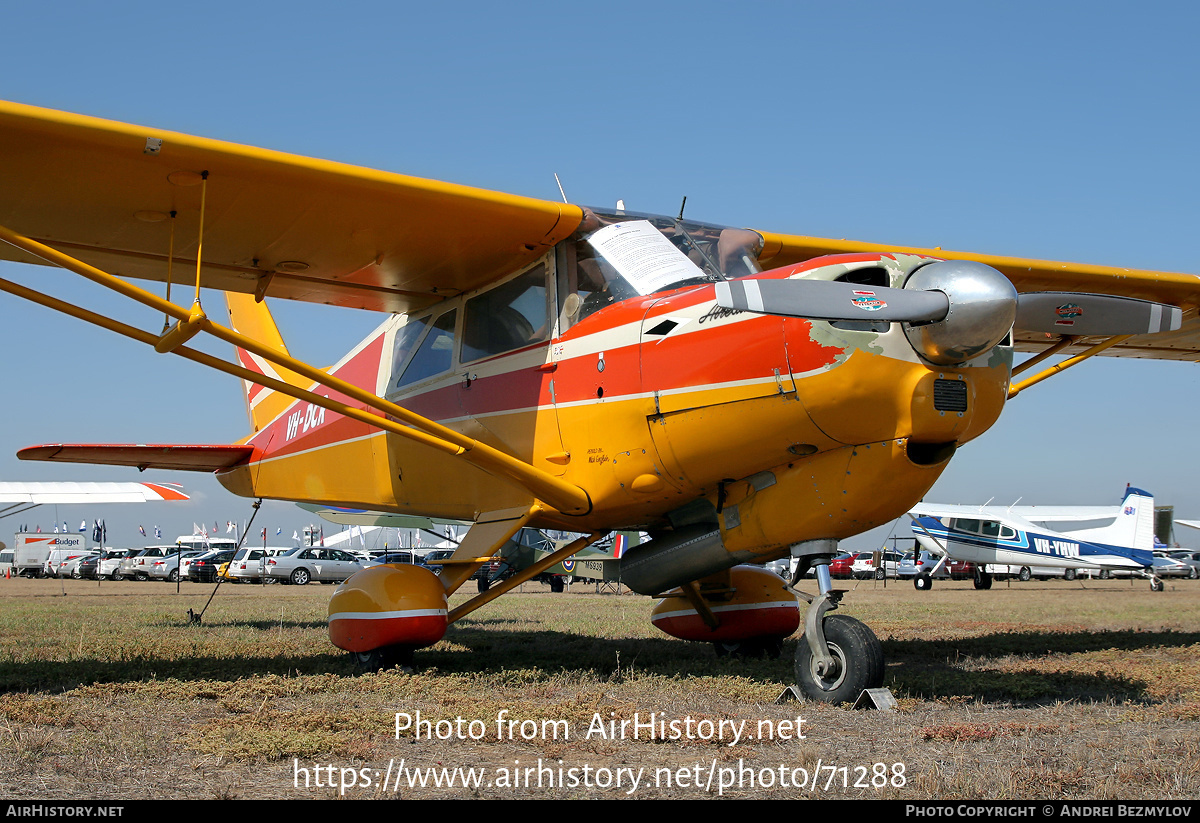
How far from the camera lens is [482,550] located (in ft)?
22.5

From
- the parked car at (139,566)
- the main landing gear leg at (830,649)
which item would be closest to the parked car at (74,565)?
the parked car at (139,566)

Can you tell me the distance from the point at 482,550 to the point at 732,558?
194 cm

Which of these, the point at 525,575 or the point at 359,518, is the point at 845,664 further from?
the point at 359,518

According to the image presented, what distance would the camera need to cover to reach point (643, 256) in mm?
6395

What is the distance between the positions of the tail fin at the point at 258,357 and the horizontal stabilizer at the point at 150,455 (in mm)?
646

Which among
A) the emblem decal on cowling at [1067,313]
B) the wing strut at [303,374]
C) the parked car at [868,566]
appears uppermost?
the emblem decal on cowling at [1067,313]

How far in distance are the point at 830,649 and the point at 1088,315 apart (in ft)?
8.60

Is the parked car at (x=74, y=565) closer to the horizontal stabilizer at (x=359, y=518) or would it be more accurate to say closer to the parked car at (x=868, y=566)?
the horizontal stabilizer at (x=359, y=518)

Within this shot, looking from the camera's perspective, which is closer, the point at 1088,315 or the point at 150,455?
the point at 1088,315

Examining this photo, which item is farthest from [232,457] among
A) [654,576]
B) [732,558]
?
[732,558]

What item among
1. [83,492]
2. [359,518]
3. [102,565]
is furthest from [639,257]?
[102,565]

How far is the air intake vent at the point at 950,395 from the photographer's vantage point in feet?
15.7

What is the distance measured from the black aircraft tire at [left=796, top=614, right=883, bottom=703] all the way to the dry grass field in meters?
0.16

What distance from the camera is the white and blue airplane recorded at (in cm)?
3444
